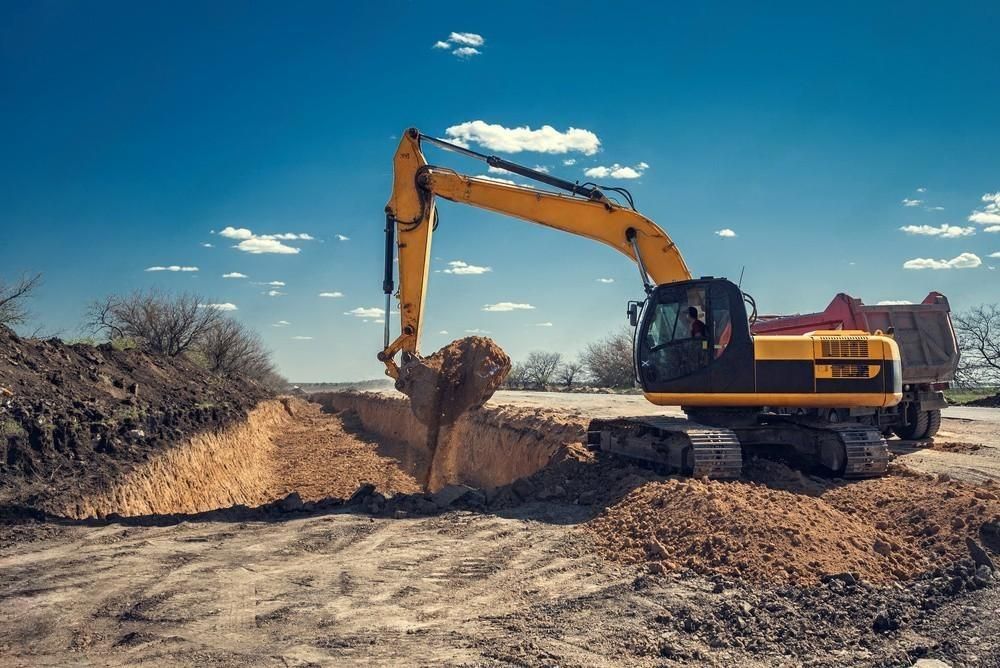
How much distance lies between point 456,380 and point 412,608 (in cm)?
582

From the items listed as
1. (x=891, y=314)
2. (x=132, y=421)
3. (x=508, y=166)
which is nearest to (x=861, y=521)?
(x=508, y=166)

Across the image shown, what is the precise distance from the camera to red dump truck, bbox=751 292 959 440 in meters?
14.0

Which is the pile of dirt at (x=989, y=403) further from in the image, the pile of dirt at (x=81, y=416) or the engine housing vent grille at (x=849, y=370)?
the pile of dirt at (x=81, y=416)

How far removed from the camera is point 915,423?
14.1 meters

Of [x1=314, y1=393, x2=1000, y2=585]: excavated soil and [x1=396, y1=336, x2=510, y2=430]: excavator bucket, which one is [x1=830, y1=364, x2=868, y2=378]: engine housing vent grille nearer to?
[x1=314, y1=393, x2=1000, y2=585]: excavated soil

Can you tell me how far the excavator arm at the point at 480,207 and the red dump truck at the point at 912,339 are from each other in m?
4.29

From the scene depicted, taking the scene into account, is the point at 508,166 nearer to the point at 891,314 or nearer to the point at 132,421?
the point at 132,421

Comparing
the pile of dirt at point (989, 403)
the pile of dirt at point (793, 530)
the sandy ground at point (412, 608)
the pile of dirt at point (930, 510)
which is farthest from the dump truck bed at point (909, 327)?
the pile of dirt at point (989, 403)

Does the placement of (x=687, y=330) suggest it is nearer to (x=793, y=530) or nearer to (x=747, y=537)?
(x=793, y=530)

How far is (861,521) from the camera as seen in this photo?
730 centimetres

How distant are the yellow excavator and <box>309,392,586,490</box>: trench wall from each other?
1.74 metres

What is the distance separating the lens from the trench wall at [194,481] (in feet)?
29.9

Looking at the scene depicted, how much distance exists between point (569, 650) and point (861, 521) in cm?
420

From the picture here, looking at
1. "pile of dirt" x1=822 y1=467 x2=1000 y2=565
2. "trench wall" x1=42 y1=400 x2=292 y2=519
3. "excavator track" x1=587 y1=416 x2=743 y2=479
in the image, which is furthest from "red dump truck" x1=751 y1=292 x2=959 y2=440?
"trench wall" x1=42 y1=400 x2=292 y2=519
